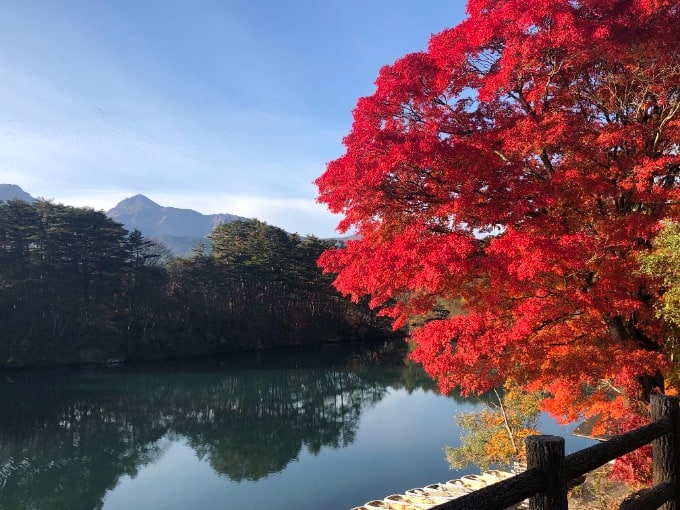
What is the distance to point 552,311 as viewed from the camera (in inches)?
226

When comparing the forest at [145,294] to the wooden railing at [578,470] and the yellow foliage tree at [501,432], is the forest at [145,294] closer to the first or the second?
the yellow foliage tree at [501,432]

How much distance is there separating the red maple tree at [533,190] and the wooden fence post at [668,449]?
1.75m

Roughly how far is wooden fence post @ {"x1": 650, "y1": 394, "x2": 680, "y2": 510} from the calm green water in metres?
Answer: 11.0

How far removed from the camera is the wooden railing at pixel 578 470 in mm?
2359

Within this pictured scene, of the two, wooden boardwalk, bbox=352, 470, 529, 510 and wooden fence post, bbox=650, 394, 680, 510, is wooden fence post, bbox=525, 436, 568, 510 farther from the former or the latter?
wooden boardwalk, bbox=352, 470, 529, 510

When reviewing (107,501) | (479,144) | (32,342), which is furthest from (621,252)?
(32,342)

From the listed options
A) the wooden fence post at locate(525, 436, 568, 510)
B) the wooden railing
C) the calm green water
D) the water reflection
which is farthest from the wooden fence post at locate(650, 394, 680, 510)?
the water reflection

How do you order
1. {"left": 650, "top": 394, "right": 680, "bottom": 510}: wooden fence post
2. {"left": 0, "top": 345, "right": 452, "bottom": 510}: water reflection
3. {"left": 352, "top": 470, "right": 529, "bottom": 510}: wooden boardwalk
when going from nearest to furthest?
1. {"left": 650, "top": 394, "right": 680, "bottom": 510}: wooden fence post
2. {"left": 352, "top": 470, "right": 529, "bottom": 510}: wooden boardwalk
3. {"left": 0, "top": 345, "right": 452, "bottom": 510}: water reflection

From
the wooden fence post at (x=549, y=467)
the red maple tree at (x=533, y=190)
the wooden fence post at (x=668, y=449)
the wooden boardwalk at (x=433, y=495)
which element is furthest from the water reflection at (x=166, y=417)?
the wooden fence post at (x=549, y=467)

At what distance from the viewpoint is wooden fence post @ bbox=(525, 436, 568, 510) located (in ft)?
8.61

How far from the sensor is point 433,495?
10469mm

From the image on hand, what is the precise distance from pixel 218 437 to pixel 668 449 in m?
19.8

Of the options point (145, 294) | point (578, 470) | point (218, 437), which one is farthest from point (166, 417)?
point (578, 470)

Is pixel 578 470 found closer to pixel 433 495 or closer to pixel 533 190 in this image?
pixel 533 190
